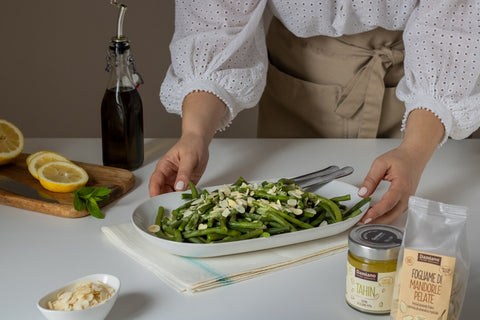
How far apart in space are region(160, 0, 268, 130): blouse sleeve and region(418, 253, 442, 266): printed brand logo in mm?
777

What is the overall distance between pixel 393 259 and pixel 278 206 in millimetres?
263

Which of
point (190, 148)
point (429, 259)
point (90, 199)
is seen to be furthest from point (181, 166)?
point (429, 259)

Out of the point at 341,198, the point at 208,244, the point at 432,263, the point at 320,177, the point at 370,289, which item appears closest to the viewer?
the point at 432,263

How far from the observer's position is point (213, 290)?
966mm

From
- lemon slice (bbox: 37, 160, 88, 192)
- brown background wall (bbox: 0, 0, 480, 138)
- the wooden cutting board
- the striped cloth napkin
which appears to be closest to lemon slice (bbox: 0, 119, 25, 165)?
the wooden cutting board

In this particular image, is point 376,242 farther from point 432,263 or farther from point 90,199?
point 90,199

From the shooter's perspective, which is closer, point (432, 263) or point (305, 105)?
point (432, 263)

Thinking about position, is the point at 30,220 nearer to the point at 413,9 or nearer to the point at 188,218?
the point at 188,218

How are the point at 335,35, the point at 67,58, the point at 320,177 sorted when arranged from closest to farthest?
1. the point at 320,177
2. the point at 335,35
3. the point at 67,58

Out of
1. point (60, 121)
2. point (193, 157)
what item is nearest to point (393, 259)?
point (193, 157)

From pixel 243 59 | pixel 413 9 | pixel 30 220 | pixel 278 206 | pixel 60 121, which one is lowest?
pixel 60 121

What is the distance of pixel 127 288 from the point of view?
0.97m

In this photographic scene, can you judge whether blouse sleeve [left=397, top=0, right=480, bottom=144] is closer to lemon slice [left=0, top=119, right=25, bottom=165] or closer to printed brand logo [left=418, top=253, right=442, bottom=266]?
printed brand logo [left=418, top=253, right=442, bottom=266]

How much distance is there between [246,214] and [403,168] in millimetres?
345
